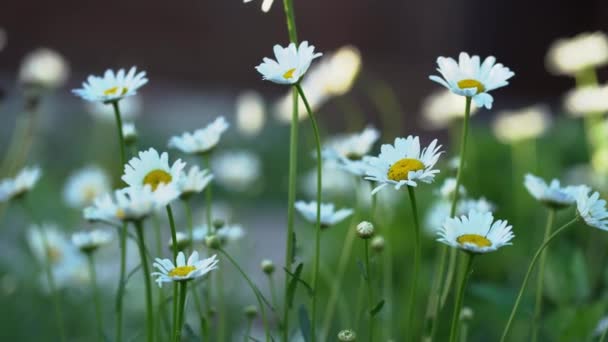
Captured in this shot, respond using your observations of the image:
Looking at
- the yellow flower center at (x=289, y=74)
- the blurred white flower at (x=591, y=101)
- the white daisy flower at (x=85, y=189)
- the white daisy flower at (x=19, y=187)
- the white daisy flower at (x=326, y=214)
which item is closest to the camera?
the yellow flower center at (x=289, y=74)

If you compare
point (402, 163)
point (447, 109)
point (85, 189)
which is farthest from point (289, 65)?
point (447, 109)

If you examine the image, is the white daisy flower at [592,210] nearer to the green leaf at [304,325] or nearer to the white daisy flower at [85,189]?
the green leaf at [304,325]

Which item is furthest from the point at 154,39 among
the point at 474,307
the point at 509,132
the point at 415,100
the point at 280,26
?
the point at 474,307

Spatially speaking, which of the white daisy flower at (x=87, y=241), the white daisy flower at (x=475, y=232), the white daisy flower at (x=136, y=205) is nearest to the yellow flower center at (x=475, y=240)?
the white daisy flower at (x=475, y=232)

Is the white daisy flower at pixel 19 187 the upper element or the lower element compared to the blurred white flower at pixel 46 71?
lower

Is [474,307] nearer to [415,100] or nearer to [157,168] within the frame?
[157,168]

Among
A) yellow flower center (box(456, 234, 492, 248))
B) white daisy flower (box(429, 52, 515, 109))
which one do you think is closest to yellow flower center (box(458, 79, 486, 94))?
white daisy flower (box(429, 52, 515, 109))
